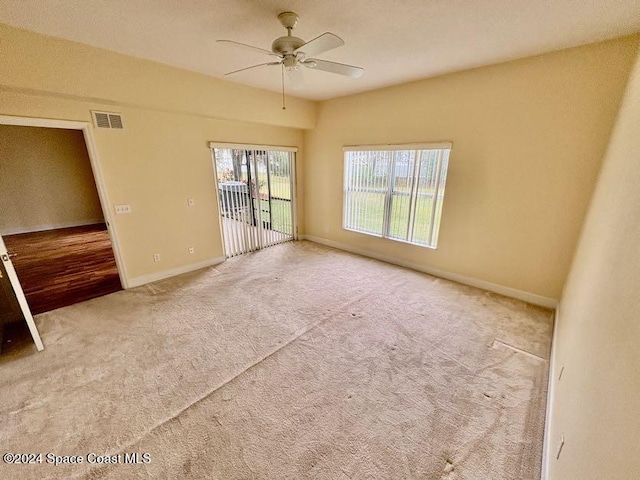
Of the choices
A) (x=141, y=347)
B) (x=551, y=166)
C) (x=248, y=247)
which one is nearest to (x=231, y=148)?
(x=248, y=247)

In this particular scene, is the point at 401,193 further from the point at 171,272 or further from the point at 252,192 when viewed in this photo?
the point at 171,272

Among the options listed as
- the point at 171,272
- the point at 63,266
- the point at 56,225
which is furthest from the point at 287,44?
the point at 56,225

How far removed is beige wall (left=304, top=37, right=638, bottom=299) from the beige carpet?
0.67 meters

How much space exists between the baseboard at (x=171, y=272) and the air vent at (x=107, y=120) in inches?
79.8

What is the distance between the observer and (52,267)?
13.8ft

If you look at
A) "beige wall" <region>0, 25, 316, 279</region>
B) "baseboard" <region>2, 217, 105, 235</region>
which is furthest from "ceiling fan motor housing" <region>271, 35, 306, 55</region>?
"baseboard" <region>2, 217, 105, 235</region>

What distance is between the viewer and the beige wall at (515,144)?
258 centimetres

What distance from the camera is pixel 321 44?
1915 mm

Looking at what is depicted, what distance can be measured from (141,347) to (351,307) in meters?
2.26

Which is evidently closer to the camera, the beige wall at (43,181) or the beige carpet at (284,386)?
the beige carpet at (284,386)

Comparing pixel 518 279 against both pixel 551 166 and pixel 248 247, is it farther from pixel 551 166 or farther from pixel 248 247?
pixel 248 247

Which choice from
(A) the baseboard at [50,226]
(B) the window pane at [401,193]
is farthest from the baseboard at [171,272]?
(A) the baseboard at [50,226]

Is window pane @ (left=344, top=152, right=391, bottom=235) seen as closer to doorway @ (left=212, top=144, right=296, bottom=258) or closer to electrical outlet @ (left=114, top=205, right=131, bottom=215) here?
doorway @ (left=212, top=144, right=296, bottom=258)

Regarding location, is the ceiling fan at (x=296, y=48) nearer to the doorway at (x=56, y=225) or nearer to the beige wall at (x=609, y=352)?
the beige wall at (x=609, y=352)
